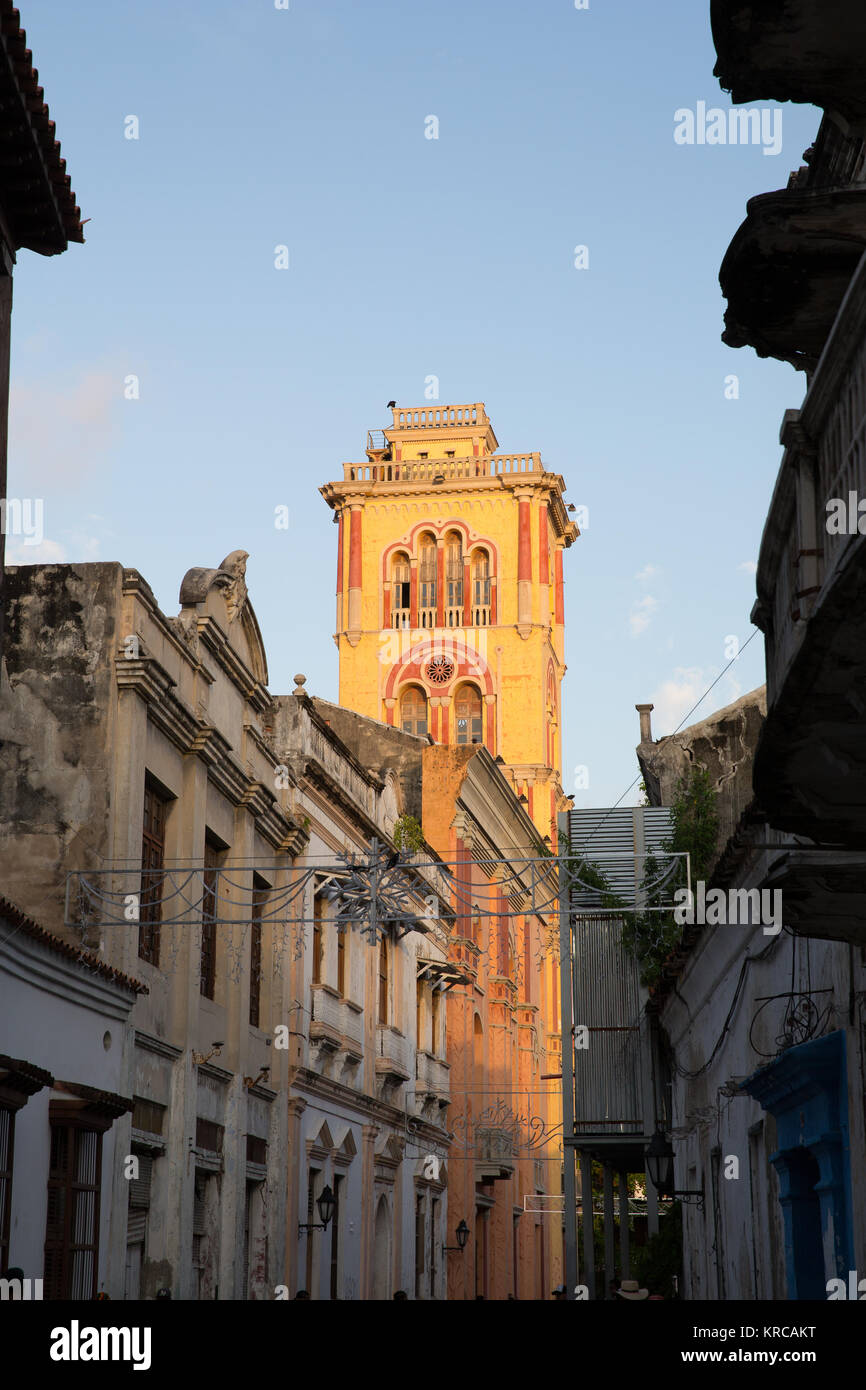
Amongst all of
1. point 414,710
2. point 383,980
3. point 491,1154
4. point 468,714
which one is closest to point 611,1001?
point 383,980

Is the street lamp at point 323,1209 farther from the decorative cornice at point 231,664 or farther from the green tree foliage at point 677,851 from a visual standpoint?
the decorative cornice at point 231,664

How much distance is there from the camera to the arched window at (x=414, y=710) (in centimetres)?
6631

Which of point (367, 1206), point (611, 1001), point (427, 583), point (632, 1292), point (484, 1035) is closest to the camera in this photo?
point (632, 1292)

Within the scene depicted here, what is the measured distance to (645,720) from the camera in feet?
94.5

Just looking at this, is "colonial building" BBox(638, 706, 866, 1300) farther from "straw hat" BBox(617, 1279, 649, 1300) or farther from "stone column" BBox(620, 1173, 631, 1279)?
"straw hat" BBox(617, 1279, 649, 1300)

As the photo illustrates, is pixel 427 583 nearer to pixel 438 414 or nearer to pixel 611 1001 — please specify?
pixel 438 414

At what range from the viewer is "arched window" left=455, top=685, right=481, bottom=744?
6594cm

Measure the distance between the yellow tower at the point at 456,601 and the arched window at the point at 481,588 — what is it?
0.04 meters

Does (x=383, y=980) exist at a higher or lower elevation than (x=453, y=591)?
lower

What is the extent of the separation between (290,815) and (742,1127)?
9687 millimetres

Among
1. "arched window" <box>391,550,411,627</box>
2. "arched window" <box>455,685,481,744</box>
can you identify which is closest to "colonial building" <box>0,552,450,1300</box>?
"arched window" <box>455,685,481,744</box>

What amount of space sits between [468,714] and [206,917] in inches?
1867

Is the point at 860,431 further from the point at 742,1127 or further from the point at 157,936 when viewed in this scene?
the point at 157,936

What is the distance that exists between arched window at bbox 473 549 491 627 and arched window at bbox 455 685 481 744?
9.46 feet
